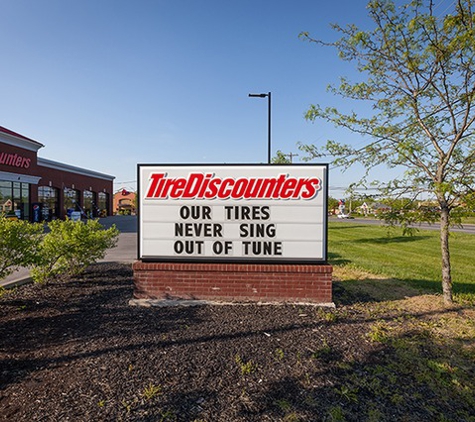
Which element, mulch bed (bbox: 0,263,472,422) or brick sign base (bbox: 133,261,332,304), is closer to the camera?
mulch bed (bbox: 0,263,472,422)

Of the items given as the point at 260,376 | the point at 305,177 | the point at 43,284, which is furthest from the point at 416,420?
the point at 43,284

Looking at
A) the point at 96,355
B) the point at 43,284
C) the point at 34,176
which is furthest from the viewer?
the point at 34,176

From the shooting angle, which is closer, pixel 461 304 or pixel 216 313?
pixel 216 313

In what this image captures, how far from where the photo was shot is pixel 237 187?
5965mm

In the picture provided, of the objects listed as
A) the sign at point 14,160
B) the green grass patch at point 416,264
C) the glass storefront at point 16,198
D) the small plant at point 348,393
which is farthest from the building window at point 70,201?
the small plant at point 348,393

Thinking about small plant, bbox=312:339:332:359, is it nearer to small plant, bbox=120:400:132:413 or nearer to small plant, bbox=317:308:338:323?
small plant, bbox=317:308:338:323

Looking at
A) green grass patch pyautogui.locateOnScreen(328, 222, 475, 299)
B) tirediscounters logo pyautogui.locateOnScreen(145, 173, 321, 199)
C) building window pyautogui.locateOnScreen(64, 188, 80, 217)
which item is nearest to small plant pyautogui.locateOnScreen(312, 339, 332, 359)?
tirediscounters logo pyautogui.locateOnScreen(145, 173, 321, 199)

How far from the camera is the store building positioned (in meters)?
25.6

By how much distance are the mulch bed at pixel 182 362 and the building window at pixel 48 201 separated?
3035 cm

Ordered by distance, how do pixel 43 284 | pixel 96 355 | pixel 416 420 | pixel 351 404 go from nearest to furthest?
1. pixel 416 420
2. pixel 351 404
3. pixel 96 355
4. pixel 43 284

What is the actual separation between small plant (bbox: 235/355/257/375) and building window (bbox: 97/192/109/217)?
149 ft

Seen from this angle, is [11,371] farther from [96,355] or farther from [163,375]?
[163,375]

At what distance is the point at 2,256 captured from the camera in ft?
17.5

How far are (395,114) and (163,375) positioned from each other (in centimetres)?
675
